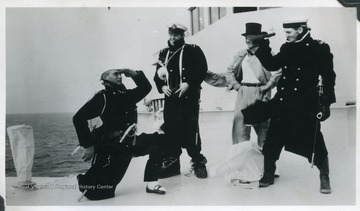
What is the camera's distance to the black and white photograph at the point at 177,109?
300 cm

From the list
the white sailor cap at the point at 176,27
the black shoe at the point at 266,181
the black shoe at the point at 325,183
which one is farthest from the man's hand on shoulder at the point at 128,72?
the black shoe at the point at 325,183

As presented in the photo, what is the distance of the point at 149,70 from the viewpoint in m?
3.04

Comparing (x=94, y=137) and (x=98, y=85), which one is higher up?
(x=98, y=85)

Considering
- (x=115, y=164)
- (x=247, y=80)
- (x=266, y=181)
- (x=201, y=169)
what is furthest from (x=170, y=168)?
(x=247, y=80)

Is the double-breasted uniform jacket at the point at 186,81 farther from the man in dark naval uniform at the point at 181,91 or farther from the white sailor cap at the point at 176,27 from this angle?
the white sailor cap at the point at 176,27

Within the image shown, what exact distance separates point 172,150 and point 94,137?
54 centimetres

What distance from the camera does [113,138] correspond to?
119 inches

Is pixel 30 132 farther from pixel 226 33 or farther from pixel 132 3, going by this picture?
pixel 226 33

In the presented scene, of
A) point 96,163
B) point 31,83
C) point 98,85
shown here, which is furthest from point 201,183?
point 31,83

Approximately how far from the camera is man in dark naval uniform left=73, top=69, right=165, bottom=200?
3.01 meters

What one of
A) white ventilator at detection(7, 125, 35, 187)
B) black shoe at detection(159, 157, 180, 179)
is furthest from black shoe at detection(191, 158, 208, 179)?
white ventilator at detection(7, 125, 35, 187)

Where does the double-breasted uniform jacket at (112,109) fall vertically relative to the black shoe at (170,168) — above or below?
above

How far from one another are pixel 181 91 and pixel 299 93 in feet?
2.62

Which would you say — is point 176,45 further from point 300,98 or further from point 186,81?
point 300,98
